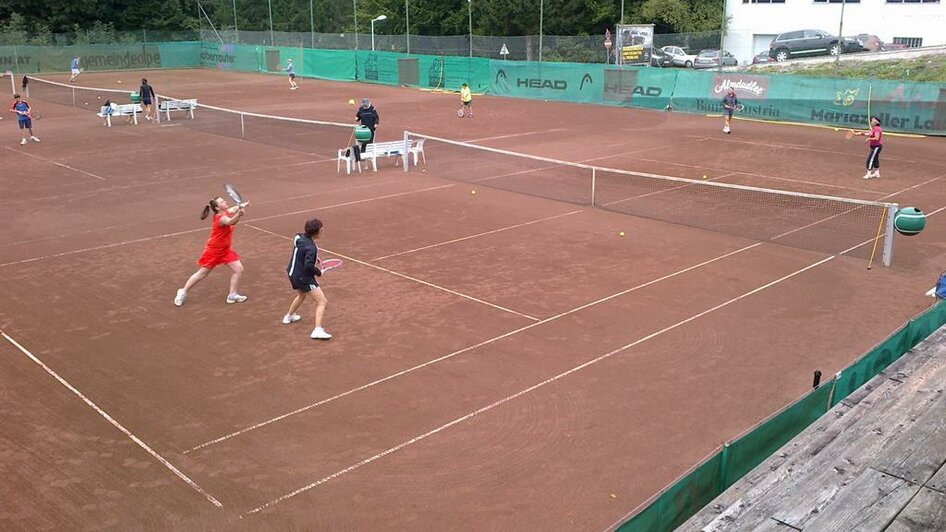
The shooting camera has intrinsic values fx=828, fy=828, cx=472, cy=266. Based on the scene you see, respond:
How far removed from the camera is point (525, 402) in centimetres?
978

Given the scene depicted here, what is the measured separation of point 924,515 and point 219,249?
10.3m

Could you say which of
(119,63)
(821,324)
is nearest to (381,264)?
(821,324)

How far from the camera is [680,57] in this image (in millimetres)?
54094

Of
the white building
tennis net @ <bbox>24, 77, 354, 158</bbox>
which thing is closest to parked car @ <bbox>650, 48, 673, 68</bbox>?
the white building

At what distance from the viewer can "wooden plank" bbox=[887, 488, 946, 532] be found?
5508mm

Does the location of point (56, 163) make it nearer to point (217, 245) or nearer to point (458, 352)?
point (217, 245)

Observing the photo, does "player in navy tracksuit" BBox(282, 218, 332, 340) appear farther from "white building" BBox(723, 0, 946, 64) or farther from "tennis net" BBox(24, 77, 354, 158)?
"white building" BBox(723, 0, 946, 64)

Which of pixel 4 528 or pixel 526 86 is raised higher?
pixel 526 86

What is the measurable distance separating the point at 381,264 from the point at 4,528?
8.46 m

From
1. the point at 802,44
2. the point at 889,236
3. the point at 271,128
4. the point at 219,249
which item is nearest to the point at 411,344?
the point at 219,249

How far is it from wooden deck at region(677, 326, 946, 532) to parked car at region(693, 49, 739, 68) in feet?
156

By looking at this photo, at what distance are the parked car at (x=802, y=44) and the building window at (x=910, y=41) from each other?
11.6 feet

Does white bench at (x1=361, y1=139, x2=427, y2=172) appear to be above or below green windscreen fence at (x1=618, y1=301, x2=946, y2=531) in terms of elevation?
above

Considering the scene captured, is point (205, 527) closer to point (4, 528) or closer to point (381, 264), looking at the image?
point (4, 528)
